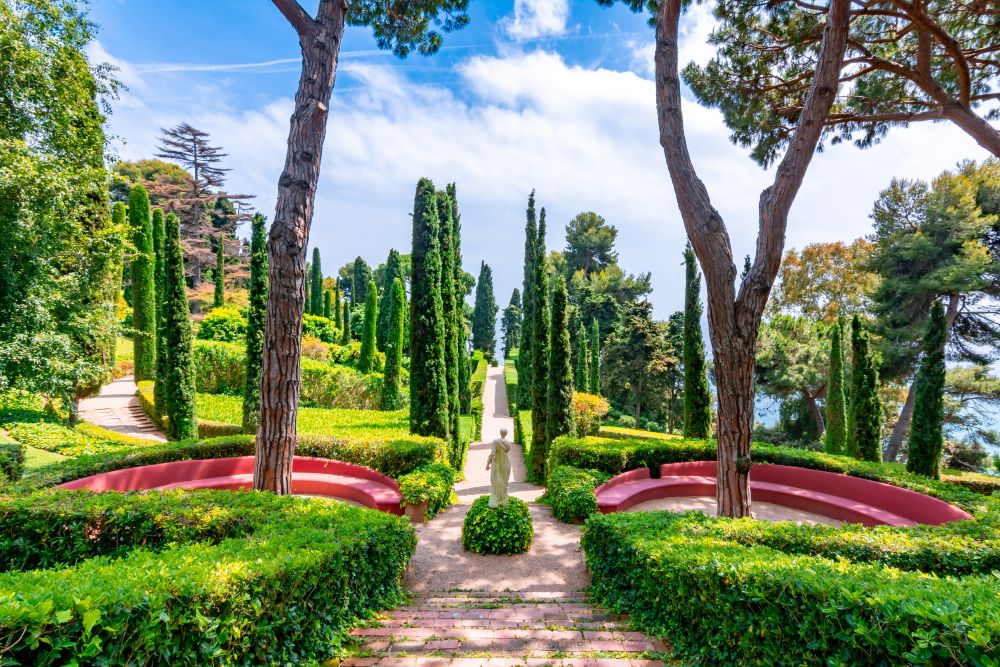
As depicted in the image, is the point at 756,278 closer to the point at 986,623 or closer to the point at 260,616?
the point at 986,623

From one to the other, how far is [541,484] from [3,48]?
51.9 ft

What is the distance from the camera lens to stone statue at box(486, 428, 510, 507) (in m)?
6.96

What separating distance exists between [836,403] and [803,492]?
8.70 meters

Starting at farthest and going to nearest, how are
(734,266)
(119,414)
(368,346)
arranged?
(368,346) → (119,414) → (734,266)

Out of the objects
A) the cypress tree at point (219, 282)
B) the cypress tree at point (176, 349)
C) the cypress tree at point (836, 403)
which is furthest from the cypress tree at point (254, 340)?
the cypress tree at point (219, 282)

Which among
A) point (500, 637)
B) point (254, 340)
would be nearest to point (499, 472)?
point (500, 637)

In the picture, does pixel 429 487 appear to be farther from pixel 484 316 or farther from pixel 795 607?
pixel 484 316

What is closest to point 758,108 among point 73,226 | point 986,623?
point 986,623

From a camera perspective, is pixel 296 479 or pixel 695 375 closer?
pixel 296 479

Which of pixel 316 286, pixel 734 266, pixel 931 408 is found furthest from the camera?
pixel 316 286

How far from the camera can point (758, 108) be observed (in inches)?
344

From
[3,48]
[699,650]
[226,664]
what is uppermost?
[3,48]

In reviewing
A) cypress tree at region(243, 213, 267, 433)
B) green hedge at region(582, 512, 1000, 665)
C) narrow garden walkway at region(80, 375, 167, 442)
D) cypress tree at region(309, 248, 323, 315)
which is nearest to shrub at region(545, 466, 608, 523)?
green hedge at region(582, 512, 1000, 665)

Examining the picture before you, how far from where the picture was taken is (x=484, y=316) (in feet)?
144
